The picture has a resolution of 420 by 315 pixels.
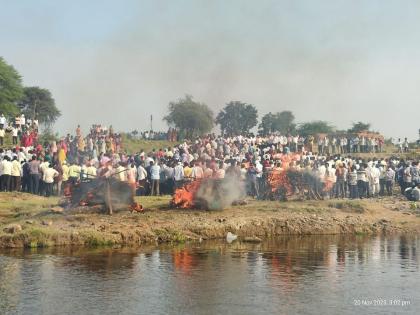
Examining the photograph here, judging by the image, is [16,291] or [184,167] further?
[184,167]

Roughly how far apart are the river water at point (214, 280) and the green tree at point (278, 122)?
48.5 metres

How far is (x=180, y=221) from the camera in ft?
75.9

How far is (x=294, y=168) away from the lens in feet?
94.2

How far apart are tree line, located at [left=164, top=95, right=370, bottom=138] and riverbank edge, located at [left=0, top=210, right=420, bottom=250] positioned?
1239 inches

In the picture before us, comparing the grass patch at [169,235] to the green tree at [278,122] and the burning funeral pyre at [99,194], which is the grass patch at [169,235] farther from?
the green tree at [278,122]

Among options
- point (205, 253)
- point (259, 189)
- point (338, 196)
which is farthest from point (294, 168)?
point (205, 253)

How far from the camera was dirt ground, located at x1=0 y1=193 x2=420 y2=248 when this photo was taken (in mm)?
20891

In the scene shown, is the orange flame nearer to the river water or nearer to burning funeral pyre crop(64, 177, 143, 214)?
burning funeral pyre crop(64, 177, 143, 214)

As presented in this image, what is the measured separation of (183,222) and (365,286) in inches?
353

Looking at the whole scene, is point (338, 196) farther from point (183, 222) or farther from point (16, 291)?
point (16, 291)

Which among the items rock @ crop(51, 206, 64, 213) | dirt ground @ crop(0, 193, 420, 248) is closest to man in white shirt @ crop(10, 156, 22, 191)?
dirt ground @ crop(0, 193, 420, 248)

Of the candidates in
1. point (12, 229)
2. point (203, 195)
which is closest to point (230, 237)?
point (203, 195)

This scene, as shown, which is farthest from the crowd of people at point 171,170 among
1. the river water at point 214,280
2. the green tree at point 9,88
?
the green tree at point 9,88

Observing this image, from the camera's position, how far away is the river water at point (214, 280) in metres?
13.2
